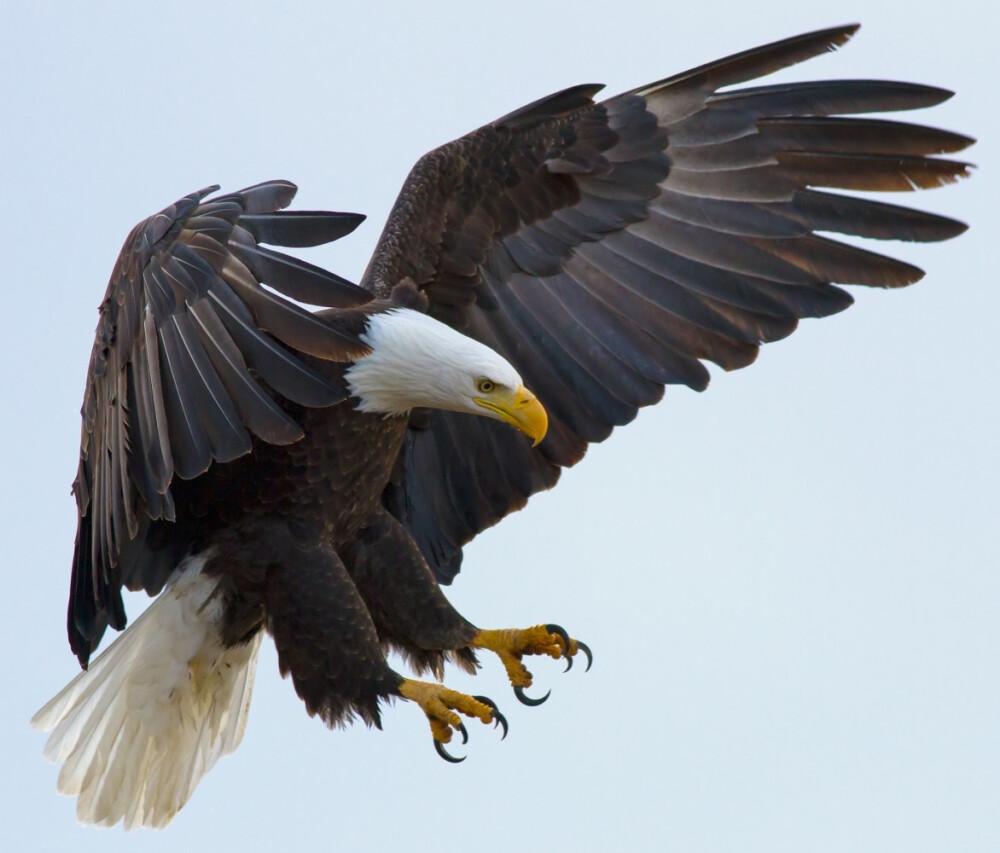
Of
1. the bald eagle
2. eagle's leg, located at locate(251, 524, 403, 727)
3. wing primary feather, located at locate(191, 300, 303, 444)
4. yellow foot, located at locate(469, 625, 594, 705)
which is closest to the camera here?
wing primary feather, located at locate(191, 300, 303, 444)

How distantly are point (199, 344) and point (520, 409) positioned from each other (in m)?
1.01

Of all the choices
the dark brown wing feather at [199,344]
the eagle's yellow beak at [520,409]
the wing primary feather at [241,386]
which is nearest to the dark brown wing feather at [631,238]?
the eagle's yellow beak at [520,409]

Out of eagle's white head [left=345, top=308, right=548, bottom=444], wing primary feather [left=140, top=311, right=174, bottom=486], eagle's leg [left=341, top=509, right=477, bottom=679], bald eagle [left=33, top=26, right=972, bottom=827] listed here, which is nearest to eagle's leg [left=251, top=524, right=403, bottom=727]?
bald eagle [left=33, top=26, right=972, bottom=827]

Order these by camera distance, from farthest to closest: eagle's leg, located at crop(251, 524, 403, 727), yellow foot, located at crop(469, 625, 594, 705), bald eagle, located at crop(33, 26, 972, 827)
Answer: yellow foot, located at crop(469, 625, 594, 705) < eagle's leg, located at crop(251, 524, 403, 727) < bald eagle, located at crop(33, 26, 972, 827)

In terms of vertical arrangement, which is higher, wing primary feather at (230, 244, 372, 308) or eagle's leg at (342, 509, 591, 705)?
wing primary feather at (230, 244, 372, 308)

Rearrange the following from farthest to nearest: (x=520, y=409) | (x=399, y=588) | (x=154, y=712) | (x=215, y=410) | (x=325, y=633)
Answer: (x=154, y=712), (x=399, y=588), (x=325, y=633), (x=520, y=409), (x=215, y=410)

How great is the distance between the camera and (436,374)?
498 cm

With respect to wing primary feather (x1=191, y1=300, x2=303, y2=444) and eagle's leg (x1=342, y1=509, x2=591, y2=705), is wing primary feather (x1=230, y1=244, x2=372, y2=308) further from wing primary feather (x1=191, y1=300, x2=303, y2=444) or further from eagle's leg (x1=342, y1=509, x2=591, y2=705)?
eagle's leg (x1=342, y1=509, x2=591, y2=705)

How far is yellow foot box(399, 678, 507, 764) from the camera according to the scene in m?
5.10

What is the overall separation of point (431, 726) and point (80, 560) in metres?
1.10

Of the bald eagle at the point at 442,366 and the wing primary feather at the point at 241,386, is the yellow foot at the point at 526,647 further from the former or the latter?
the wing primary feather at the point at 241,386

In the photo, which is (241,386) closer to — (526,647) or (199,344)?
(199,344)

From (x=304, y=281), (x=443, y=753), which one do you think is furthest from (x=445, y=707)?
(x=304, y=281)

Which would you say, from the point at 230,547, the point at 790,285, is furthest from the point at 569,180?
the point at 230,547
